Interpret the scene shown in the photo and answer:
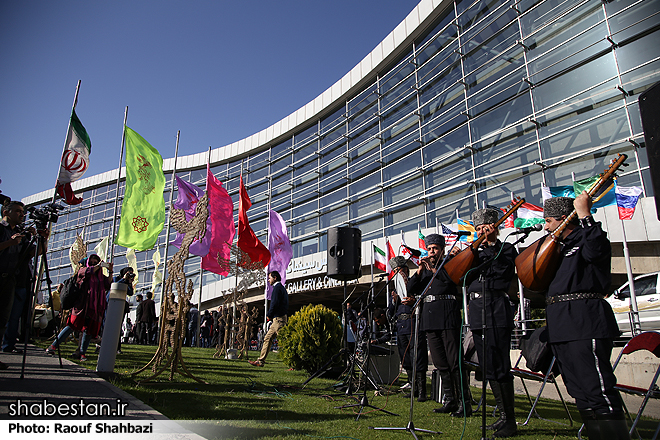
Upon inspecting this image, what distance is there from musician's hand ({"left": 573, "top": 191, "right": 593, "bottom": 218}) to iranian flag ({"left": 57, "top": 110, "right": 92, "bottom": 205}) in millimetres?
9195

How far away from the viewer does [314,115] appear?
29.6 metres

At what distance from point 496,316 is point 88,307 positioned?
228 inches

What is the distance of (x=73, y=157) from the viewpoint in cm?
894

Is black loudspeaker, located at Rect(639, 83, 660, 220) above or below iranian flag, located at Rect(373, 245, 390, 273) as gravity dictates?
below

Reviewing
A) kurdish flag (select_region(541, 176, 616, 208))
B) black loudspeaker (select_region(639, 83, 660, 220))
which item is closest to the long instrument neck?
black loudspeaker (select_region(639, 83, 660, 220))

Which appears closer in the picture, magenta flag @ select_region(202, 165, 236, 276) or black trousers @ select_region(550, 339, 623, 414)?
black trousers @ select_region(550, 339, 623, 414)

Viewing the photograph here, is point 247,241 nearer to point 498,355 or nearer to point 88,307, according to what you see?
point 88,307

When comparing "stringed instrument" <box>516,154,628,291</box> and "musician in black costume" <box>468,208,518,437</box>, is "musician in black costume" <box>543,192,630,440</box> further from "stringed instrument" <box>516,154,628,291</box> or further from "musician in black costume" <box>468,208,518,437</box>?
"musician in black costume" <box>468,208,518,437</box>

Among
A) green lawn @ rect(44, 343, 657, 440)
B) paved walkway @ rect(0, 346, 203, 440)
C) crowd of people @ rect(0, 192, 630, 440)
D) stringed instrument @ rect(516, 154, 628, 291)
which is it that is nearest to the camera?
paved walkway @ rect(0, 346, 203, 440)

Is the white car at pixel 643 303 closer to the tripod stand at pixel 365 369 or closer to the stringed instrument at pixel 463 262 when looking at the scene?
the tripod stand at pixel 365 369

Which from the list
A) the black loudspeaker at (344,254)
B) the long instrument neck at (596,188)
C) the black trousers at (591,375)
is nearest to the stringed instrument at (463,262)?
the long instrument neck at (596,188)

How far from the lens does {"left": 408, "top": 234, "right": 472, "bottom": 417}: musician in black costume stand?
4.36 m

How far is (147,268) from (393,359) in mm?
37339

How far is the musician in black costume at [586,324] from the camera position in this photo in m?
2.52
